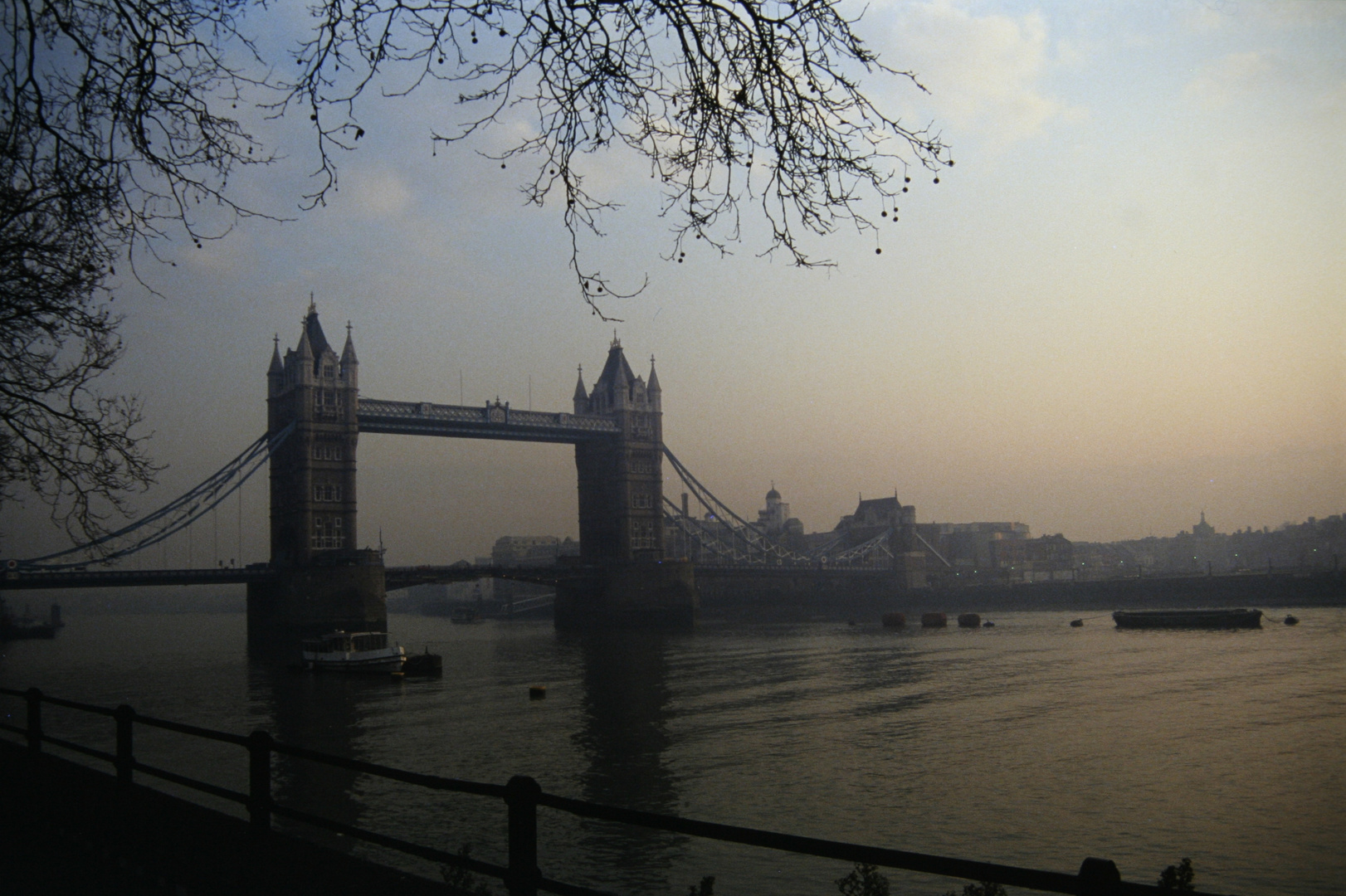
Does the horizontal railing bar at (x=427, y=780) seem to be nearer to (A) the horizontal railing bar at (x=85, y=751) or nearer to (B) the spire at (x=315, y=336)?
(A) the horizontal railing bar at (x=85, y=751)

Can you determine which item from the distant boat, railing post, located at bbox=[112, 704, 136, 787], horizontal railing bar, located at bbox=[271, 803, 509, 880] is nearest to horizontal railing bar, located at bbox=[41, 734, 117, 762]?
railing post, located at bbox=[112, 704, 136, 787]

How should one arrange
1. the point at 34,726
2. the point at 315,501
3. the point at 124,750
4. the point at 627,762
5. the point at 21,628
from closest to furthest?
the point at 124,750 < the point at 34,726 < the point at 627,762 < the point at 315,501 < the point at 21,628

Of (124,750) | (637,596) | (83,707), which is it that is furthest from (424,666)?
(124,750)

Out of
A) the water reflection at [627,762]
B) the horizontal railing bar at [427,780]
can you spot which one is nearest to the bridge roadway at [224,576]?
the water reflection at [627,762]

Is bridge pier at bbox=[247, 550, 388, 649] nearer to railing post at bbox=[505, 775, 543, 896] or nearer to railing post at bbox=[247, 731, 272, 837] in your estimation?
railing post at bbox=[247, 731, 272, 837]

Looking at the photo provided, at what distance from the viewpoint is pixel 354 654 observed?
51531mm

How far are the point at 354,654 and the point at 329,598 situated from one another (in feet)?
51.0

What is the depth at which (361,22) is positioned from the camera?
6.23m

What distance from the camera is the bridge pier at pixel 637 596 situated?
83.1 meters

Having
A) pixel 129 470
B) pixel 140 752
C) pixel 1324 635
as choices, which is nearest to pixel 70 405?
pixel 129 470

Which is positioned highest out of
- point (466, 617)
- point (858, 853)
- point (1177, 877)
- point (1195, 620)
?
point (858, 853)

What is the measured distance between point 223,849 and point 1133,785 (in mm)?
19307

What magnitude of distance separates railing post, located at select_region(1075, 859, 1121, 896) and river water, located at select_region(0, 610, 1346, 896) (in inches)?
482

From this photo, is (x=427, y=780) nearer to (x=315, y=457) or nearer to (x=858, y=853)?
(x=858, y=853)
